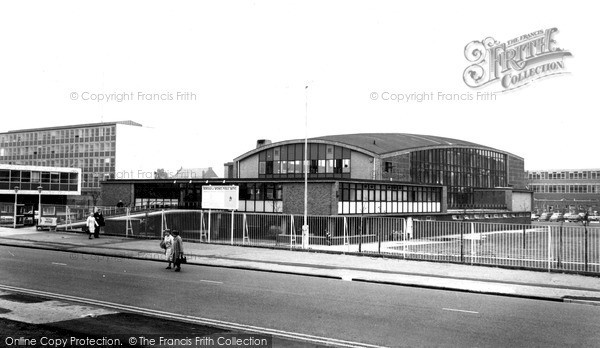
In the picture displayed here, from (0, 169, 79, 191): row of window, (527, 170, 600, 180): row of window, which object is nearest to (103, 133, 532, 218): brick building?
(0, 169, 79, 191): row of window

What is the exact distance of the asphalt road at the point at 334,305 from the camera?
34.2 feet

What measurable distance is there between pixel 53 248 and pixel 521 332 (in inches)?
964

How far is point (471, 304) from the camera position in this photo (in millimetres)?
14133

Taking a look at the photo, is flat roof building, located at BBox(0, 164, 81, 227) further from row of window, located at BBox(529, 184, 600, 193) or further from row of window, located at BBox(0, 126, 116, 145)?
row of window, located at BBox(529, 184, 600, 193)

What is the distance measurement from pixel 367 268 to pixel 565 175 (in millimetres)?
119072

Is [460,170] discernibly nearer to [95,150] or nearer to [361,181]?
[361,181]

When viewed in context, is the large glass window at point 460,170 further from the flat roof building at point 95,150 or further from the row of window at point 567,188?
the flat roof building at point 95,150

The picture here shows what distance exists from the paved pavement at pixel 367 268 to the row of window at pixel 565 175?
112851mm

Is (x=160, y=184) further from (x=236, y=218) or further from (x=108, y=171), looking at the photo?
(x=108, y=171)

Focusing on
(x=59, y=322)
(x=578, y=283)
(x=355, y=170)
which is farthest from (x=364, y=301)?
(x=355, y=170)

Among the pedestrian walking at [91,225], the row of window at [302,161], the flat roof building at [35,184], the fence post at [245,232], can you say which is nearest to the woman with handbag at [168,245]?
the fence post at [245,232]

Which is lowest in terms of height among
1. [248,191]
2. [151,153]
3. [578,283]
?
[578,283]

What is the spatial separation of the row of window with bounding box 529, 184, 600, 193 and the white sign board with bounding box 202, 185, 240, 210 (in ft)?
367

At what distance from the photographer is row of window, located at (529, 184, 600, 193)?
11881cm
